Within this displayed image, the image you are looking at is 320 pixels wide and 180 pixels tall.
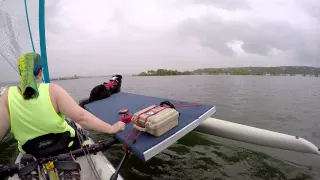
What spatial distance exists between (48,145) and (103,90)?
4.90 meters

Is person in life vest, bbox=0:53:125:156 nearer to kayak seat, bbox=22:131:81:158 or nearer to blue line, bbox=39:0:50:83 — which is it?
kayak seat, bbox=22:131:81:158

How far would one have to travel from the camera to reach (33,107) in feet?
6.95

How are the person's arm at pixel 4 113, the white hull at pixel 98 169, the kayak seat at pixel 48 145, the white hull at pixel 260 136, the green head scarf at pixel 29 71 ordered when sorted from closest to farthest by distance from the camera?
the green head scarf at pixel 29 71, the person's arm at pixel 4 113, the kayak seat at pixel 48 145, the white hull at pixel 98 169, the white hull at pixel 260 136

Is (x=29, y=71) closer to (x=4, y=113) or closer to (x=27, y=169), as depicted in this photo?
(x=4, y=113)

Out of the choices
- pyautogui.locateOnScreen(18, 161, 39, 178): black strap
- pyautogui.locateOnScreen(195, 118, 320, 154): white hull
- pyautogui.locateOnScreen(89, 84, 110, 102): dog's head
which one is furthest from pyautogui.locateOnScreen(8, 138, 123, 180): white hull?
pyautogui.locateOnScreen(89, 84, 110, 102): dog's head

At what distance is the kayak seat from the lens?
2.36 m

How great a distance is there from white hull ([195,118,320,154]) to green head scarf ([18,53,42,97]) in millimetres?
4663

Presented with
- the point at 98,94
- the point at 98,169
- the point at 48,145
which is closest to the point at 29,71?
the point at 48,145

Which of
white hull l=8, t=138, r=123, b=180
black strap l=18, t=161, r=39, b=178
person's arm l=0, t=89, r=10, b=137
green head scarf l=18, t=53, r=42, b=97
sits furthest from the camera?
white hull l=8, t=138, r=123, b=180

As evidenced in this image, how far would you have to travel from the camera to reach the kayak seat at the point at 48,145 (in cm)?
236

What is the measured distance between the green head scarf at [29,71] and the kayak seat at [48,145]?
0.66 meters

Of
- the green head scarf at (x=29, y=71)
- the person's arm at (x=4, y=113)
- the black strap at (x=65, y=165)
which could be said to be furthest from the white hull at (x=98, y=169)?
the green head scarf at (x=29, y=71)

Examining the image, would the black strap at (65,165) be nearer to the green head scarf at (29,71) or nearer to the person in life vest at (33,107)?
the person in life vest at (33,107)

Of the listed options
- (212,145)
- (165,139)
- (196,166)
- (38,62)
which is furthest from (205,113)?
(212,145)
